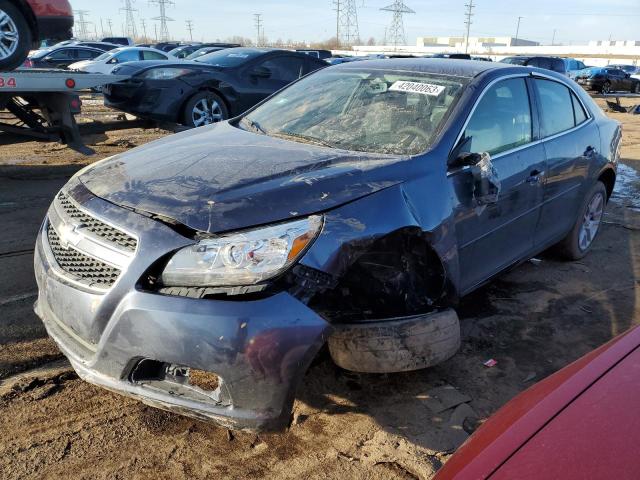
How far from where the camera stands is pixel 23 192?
20.9 ft

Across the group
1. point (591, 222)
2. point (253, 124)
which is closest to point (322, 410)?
point (253, 124)

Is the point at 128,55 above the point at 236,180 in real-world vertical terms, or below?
below

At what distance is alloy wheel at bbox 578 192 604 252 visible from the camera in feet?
16.0

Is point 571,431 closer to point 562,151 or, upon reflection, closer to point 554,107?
point 562,151

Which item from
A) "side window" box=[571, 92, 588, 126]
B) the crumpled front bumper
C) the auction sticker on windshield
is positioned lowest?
the crumpled front bumper

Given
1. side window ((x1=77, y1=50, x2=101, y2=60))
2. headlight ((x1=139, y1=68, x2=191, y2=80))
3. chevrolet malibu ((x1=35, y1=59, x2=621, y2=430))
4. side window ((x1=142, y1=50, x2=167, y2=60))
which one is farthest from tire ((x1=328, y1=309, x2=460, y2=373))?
side window ((x1=77, y1=50, x2=101, y2=60))

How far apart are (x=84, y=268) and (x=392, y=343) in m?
1.41

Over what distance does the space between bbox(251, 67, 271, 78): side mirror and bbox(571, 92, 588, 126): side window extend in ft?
19.1

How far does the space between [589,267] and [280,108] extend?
123 inches

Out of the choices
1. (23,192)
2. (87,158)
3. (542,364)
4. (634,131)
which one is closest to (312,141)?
(542,364)

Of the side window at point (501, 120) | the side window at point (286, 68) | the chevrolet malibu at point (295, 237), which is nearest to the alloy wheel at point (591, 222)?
the chevrolet malibu at point (295, 237)

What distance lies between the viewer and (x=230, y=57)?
930 centimetres

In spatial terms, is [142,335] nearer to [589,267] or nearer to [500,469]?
[500,469]

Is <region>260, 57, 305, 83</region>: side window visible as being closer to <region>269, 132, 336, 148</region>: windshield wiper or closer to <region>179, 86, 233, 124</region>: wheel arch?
<region>179, 86, 233, 124</region>: wheel arch
